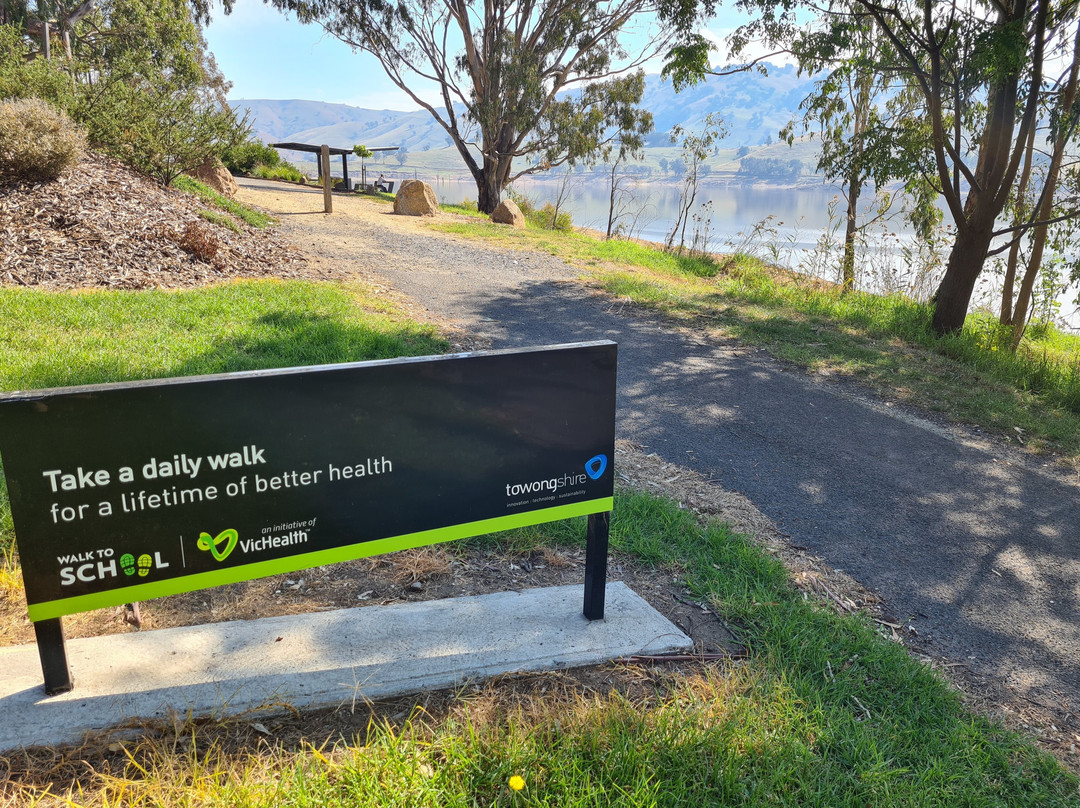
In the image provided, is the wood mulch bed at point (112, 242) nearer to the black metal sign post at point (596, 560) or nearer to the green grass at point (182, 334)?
the green grass at point (182, 334)

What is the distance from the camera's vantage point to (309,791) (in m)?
1.96

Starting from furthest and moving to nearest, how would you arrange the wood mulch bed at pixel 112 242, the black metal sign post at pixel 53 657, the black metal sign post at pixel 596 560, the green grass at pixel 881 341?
the wood mulch bed at pixel 112 242
the green grass at pixel 881 341
the black metal sign post at pixel 596 560
the black metal sign post at pixel 53 657

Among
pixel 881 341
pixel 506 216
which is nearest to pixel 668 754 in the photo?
pixel 881 341

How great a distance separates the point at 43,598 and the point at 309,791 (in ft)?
3.05

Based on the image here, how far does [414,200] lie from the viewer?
1955 cm

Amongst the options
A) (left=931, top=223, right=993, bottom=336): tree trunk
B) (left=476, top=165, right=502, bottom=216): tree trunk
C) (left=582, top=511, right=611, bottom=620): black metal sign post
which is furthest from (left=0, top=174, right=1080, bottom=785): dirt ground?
(left=476, top=165, right=502, bottom=216): tree trunk

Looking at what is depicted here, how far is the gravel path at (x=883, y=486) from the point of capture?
3.30 metres

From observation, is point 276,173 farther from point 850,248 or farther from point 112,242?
point 850,248

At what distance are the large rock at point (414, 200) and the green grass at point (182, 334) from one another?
480 inches

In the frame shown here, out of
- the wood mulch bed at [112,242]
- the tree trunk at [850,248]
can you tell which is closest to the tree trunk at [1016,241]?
the tree trunk at [850,248]

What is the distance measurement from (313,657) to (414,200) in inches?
720

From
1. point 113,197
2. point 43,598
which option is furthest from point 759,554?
point 113,197

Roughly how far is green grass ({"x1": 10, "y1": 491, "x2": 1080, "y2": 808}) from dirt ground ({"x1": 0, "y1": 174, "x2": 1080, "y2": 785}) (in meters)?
0.05

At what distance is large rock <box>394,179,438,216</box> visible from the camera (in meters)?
19.5
